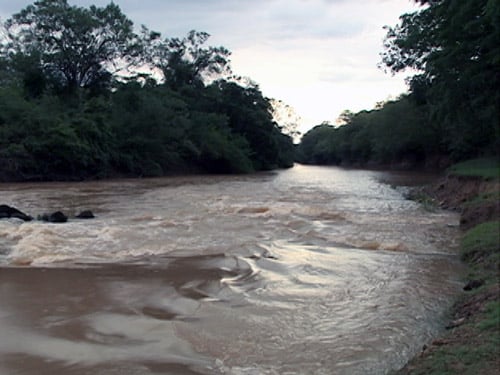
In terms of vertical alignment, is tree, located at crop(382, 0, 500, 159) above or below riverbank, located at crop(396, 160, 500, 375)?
above

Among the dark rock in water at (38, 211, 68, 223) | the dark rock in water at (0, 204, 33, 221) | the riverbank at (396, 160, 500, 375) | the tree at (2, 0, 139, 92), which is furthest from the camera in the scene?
the tree at (2, 0, 139, 92)

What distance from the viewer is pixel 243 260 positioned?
948 cm

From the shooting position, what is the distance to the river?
496cm

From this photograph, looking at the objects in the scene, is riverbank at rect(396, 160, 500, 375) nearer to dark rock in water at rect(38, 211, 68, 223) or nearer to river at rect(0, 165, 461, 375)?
river at rect(0, 165, 461, 375)

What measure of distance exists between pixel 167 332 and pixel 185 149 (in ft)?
151

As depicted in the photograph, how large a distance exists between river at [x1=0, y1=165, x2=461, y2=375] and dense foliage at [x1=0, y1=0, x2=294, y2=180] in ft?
73.1

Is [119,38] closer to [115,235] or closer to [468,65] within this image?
[468,65]

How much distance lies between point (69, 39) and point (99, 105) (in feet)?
29.5

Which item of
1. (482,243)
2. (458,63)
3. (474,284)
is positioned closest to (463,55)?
(458,63)

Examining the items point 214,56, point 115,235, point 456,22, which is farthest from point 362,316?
point 214,56

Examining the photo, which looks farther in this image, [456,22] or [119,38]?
[119,38]

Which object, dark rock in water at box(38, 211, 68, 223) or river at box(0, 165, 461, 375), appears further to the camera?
dark rock in water at box(38, 211, 68, 223)

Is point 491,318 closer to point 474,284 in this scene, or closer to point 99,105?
point 474,284

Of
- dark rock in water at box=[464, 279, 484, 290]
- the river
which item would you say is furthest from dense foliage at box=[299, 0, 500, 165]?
dark rock in water at box=[464, 279, 484, 290]
